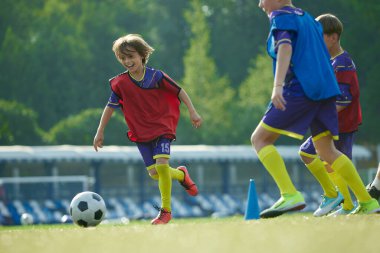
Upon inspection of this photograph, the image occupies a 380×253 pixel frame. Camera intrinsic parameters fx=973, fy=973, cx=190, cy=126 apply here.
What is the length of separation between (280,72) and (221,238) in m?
1.89

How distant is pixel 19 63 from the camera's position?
49406mm

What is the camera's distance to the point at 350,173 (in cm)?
767

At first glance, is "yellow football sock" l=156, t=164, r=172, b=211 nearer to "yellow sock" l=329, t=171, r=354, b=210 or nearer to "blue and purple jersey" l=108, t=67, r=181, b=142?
"blue and purple jersey" l=108, t=67, r=181, b=142

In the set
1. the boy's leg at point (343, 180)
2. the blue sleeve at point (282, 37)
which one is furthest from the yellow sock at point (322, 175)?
the blue sleeve at point (282, 37)

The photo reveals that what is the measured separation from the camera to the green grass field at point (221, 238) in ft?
16.3

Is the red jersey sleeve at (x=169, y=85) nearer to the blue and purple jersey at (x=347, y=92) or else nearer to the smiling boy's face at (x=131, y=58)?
the smiling boy's face at (x=131, y=58)

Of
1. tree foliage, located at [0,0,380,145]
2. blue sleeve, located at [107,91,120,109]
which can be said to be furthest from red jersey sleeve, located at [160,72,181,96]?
tree foliage, located at [0,0,380,145]

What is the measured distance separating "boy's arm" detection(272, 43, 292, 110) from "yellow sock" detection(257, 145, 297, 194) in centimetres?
39

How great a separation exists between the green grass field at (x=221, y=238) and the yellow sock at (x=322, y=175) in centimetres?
194

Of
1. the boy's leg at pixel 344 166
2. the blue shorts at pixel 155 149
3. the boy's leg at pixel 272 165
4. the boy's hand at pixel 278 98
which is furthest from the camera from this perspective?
the blue shorts at pixel 155 149

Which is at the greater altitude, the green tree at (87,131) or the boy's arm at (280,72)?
the boy's arm at (280,72)

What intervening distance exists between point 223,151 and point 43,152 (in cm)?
680

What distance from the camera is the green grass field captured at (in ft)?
16.3

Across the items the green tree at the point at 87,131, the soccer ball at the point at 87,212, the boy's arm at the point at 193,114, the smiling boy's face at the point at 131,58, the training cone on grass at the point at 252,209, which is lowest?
the green tree at the point at 87,131
